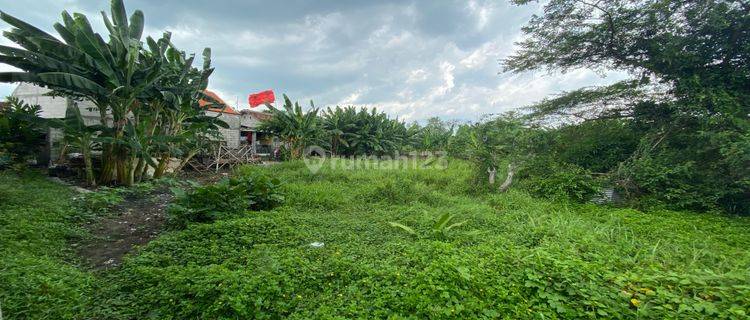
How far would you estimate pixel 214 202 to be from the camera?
4.84m

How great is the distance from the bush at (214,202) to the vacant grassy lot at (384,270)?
0.32 metres

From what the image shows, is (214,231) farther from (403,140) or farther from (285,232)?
(403,140)

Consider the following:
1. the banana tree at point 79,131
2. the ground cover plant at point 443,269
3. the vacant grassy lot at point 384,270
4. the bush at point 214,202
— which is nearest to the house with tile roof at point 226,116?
the banana tree at point 79,131

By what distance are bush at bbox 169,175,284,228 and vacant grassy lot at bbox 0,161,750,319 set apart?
1.04 ft

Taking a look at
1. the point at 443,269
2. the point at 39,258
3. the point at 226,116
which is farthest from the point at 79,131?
the point at 226,116

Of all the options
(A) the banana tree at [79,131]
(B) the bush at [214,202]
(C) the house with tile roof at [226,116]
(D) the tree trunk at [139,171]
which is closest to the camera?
(B) the bush at [214,202]

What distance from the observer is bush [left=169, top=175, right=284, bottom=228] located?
180 inches

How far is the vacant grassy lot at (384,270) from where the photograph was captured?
2.24m

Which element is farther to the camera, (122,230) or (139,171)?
(139,171)

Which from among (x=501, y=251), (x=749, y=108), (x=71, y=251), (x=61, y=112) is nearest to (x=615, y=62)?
(x=749, y=108)

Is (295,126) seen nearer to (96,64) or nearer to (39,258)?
(96,64)

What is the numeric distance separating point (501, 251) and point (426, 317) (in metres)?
1.27

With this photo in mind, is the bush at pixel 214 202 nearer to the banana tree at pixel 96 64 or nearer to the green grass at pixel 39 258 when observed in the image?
the green grass at pixel 39 258

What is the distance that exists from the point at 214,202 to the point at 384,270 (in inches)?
128
